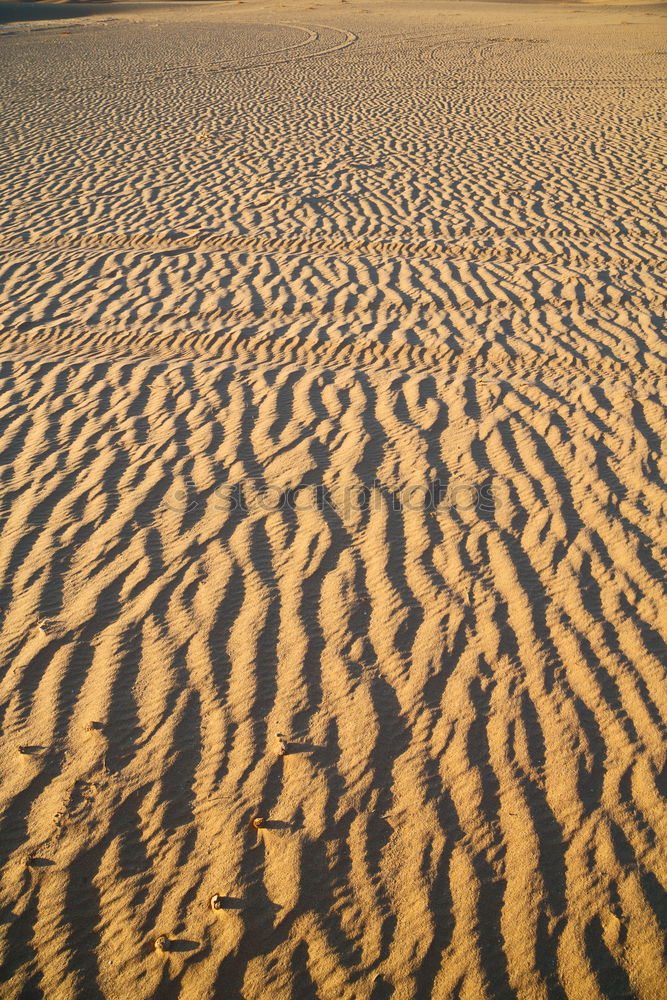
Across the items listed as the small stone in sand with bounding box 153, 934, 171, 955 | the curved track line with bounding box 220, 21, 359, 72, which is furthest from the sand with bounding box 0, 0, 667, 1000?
the curved track line with bounding box 220, 21, 359, 72

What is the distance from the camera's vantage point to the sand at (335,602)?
2406mm

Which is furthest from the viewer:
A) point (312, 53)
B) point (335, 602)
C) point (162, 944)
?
point (312, 53)

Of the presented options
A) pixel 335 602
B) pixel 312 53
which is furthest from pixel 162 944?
pixel 312 53

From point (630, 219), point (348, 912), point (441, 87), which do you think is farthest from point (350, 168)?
point (348, 912)

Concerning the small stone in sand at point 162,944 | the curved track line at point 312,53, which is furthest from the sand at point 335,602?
the curved track line at point 312,53

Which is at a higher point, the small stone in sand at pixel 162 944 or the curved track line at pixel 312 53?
the curved track line at pixel 312 53

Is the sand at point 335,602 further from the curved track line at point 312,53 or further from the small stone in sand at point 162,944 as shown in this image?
the curved track line at point 312,53

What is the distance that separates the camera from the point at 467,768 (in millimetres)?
2818

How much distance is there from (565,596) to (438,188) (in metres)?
7.46

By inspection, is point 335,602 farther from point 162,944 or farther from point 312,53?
point 312,53

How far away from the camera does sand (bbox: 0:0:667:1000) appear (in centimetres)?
241

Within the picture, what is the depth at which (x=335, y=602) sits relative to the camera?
3.52 metres

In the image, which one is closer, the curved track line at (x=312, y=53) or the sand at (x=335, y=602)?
the sand at (x=335, y=602)

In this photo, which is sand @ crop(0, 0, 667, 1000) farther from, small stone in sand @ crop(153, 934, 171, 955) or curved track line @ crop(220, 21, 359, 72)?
curved track line @ crop(220, 21, 359, 72)
